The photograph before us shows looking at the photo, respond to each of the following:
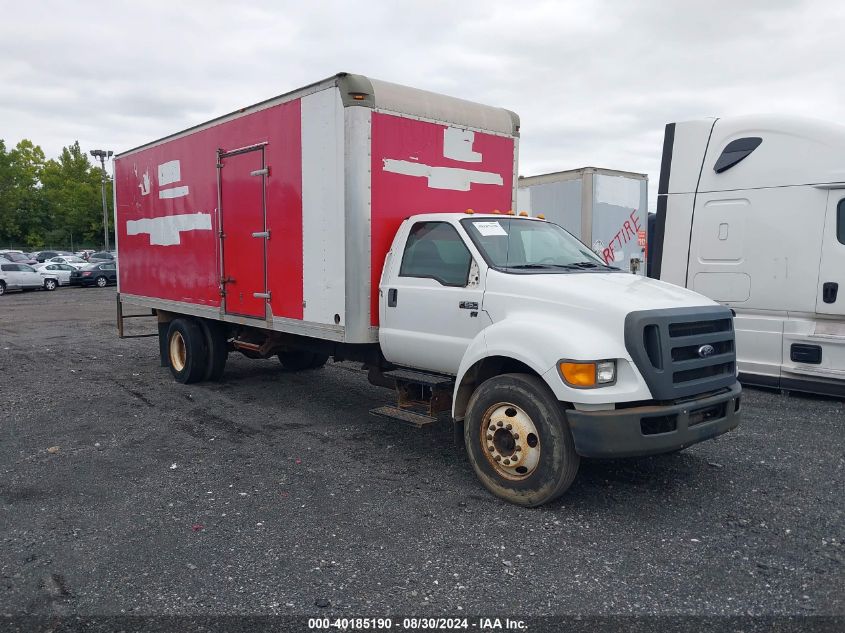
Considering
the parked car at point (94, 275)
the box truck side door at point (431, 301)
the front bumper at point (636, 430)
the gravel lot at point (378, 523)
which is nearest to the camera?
the gravel lot at point (378, 523)

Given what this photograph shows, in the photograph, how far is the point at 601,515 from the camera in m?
4.74

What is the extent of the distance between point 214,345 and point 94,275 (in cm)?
2681

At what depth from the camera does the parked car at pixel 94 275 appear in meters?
32.5

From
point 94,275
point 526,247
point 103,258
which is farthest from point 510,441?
point 103,258

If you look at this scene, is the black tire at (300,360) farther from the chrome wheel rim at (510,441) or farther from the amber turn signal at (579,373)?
the amber turn signal at (579,373)

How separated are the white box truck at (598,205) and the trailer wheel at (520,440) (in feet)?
25.9

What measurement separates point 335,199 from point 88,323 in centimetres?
1339

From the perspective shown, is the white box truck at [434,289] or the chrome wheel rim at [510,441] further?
the chrome wheel rim at [510,441]

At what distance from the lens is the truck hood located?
4.67 meters

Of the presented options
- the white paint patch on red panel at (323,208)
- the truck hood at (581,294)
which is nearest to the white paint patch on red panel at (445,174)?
the white paint patch on red panel at (323,208)

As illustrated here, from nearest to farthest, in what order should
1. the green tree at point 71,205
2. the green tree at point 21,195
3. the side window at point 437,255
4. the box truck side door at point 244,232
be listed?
the side window at point 437,255 < the box truck side door at point 244,232 < the green tree at point 21,195 < the green tree at point 71,205

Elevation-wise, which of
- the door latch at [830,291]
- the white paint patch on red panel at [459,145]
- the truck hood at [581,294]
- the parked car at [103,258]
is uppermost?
the white paint patch on red panel at [459,145]

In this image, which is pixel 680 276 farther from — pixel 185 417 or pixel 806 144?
pixel 185 417

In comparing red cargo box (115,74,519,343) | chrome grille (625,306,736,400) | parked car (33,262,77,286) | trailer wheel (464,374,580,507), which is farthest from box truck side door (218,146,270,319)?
parked car (33,262,77,286)
